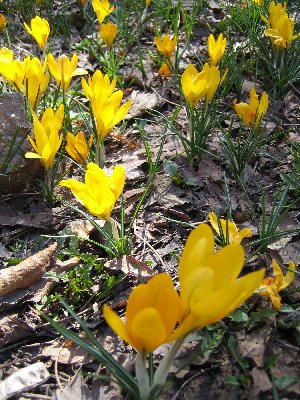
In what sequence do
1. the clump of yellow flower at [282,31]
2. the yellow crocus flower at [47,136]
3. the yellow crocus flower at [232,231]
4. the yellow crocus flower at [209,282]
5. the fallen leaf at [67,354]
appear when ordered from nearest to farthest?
Result: the yellow crocus flower at [209,282]
the fallen leaf at [67,354]
the yellow crocus flower at [232,231]
the yellow crocus flower at [47,136]
the clump of yellow flower at [282,31]

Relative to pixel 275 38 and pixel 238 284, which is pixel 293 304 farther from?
pixel 275 38

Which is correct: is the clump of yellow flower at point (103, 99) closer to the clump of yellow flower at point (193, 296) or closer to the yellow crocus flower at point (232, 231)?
the yellow crocus flower at point (232, 231)

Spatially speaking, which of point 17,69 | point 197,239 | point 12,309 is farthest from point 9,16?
point 197,239

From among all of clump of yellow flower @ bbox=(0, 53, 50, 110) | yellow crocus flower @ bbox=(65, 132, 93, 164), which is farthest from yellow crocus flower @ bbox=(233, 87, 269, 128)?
clump of yellow flower @ bbox=(0, 53, 50, 110)

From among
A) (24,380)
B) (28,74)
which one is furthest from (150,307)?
(28,74)

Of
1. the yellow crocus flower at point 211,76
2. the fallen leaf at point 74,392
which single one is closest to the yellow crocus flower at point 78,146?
the yellow crocus flower at point 211,76

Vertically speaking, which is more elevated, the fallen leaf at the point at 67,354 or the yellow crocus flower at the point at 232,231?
the yellow crocus flower at the point at 232,231

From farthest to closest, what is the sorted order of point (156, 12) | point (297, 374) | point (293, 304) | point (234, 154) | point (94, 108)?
1. point (156, 12)
2. point (234, 154)
3. point (94, 108)
4. point (293, 304)
5. point (297, 374)
